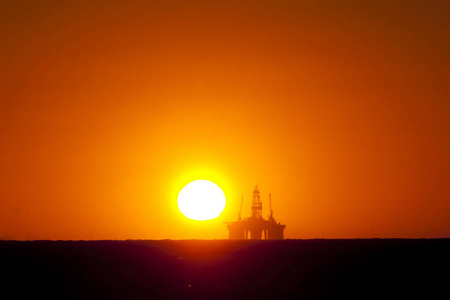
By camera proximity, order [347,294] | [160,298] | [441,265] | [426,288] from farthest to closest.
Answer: [441,265] → [426,288] → [347,294] → [160,298]

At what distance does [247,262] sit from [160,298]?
56.0 m

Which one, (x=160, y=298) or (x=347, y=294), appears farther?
(x=347, y=294)

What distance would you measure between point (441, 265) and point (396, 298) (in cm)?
4598

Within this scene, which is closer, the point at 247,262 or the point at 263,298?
the point at 263,298

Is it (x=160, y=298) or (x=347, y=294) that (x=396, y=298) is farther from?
(x=160, y=298)

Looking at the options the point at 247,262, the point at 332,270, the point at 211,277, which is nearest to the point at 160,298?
the point at 211,277

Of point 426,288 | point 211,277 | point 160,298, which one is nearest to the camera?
point 160,298

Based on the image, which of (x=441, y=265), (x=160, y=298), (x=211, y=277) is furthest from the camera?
(x=441, y=265)

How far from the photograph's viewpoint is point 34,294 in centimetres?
6494

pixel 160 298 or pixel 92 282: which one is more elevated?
pixel 92 282

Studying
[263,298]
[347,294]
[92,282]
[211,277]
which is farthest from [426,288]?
[92,282]

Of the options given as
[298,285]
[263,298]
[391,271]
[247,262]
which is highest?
[247,262]

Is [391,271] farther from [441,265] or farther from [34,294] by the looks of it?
[34,294]

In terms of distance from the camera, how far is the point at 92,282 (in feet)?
255
